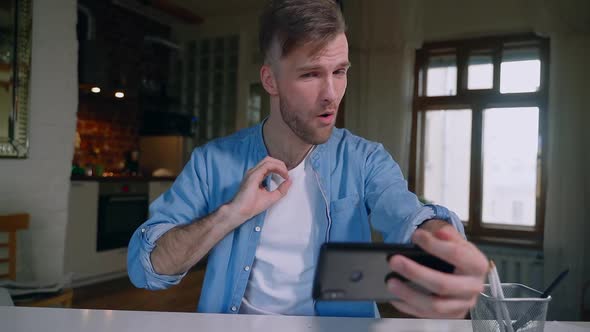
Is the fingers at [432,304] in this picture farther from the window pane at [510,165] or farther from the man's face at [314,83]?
the window pane at [510,165]

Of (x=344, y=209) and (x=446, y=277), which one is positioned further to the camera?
(x=344, y=209)

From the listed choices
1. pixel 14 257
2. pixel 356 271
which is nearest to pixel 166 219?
pixel 356 271

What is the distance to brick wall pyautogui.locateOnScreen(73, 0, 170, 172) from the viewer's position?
4.40 metres

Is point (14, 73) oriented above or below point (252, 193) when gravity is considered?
above

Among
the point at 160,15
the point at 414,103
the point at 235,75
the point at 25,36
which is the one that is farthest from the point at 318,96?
the point at 160,15

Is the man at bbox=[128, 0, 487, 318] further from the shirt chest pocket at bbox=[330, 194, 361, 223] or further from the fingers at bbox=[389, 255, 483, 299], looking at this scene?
the fingers at bbox=[389, 255, 483, 299]

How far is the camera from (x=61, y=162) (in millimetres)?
2891

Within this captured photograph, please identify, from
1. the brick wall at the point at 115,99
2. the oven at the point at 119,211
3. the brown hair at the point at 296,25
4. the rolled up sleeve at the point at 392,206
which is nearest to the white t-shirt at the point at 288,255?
the rolled up sleeve at the point at 392,206

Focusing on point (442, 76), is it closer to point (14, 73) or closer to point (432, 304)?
Result: point (14, 73)

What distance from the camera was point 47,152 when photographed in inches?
110

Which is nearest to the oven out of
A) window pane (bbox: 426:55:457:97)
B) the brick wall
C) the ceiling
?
the brick wall

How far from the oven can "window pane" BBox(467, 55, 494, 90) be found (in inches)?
118

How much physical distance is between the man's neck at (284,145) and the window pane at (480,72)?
2.97 meters

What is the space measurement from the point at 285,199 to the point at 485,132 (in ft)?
9.84
